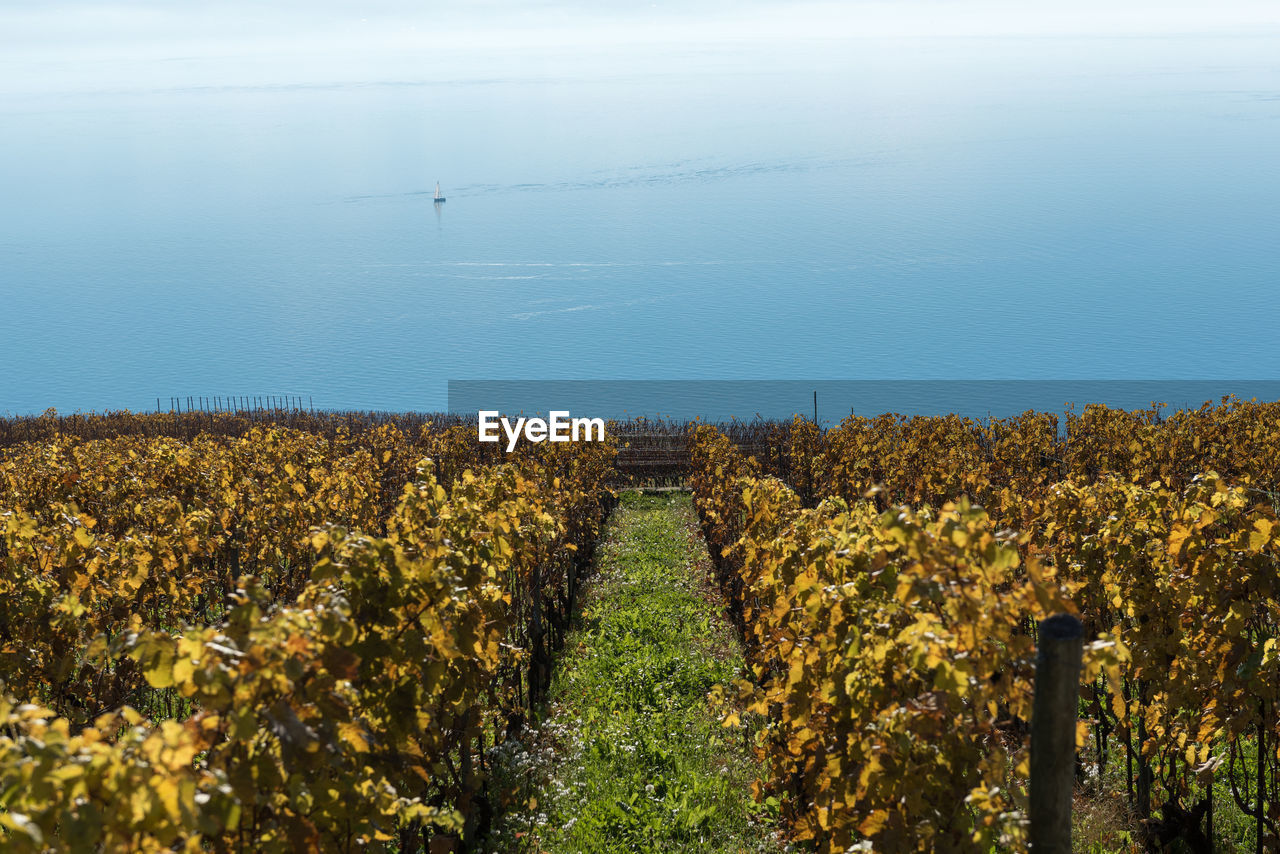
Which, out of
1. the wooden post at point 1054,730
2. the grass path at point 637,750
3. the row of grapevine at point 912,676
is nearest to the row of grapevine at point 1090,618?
the row of grapevine at point 912,676

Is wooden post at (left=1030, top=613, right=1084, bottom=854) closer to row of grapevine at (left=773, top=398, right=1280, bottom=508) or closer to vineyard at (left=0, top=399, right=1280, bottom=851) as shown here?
vineyard at (left=0, top=399, right=1280, bottom=851)

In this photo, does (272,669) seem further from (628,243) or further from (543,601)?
(628,243)

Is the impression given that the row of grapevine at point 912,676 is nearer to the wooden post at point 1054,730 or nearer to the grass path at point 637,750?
the wooden post at point 1054,730

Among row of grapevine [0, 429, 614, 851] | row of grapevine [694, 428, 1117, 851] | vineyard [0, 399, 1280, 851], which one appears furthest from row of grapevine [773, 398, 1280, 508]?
row of grapevine [694, 428, 1117, 851]

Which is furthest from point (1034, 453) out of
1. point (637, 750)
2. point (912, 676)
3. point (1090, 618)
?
point (912, 676)

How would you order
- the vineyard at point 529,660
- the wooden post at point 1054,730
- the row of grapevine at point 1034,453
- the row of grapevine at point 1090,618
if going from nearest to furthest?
the wooden post at point 1054,730 < the vineyard at point 529,660 < the row of grapevine at point 1090,618 < the row of grapevine at point 1034,453
